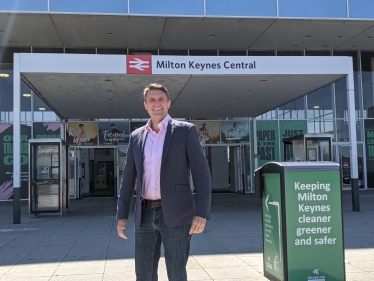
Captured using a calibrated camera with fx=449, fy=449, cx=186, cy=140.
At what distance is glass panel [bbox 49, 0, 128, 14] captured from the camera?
49.6ft

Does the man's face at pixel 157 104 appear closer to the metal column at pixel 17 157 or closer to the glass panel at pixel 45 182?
→ the metal column at pixel 17 157

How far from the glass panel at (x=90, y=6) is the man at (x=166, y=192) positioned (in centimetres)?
1270

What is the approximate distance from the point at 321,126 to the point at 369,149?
2545mm

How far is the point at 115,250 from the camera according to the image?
7.36m

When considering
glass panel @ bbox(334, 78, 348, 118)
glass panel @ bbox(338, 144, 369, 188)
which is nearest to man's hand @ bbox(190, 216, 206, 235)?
glass panel @ bbox(338, 144, 369, 188)

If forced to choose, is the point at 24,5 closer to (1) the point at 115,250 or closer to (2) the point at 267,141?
(1) the point at 115,250

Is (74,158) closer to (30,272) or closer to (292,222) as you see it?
(30,272)

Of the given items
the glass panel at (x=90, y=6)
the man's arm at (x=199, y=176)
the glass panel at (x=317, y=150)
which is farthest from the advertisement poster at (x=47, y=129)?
the man's arm at (x=199, y=176)

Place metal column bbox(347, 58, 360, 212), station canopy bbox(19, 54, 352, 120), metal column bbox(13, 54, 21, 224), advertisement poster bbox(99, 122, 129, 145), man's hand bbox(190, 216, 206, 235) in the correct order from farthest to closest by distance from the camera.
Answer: advertisement poster bbox(99, 122, 129, 145) → metal column bbox(347, 58, 360, 212) → metal column bbox(13, 54, 21, 224) → station canopy bbox(19, 54, 352, 120) → man's hand bbox(190, 216, 206, 235)

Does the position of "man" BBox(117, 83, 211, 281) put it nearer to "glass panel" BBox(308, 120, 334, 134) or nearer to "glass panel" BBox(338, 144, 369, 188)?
"glass panel" BBox(308, 120, 334, 134)

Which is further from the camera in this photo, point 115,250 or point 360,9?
point 360,9

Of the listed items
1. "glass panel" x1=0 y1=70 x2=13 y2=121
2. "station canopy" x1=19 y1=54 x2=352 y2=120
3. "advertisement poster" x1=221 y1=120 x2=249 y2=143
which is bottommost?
"advertisement poster" x1=221 y1=120 x2=249 y2=143

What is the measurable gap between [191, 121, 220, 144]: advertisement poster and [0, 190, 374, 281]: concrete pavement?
8.61 meters

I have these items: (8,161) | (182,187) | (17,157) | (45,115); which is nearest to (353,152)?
(17,157)
